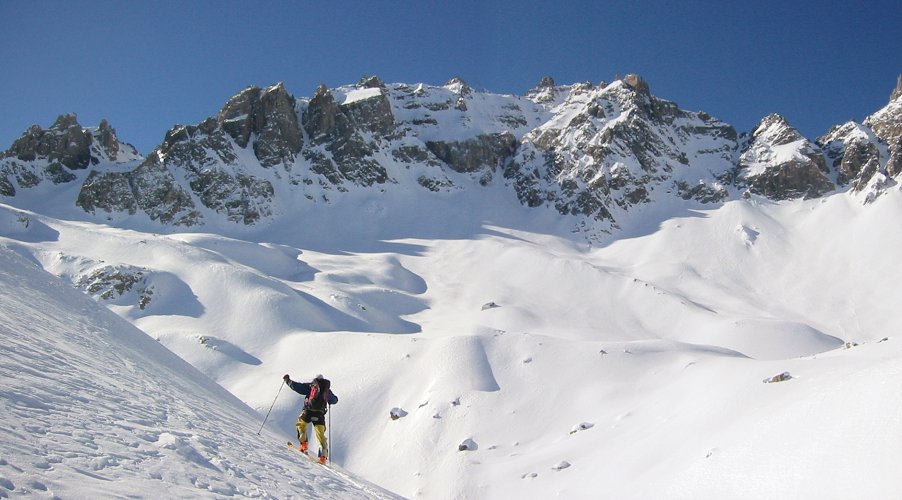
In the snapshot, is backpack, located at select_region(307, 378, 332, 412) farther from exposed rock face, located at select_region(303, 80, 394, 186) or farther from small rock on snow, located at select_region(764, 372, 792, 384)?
exposed rock face, located at select_region(303, 80, 394, 186)

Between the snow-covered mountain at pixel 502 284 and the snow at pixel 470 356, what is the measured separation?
0.15m

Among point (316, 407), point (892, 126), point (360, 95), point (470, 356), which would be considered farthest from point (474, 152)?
point (316, 407)

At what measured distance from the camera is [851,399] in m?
10.9

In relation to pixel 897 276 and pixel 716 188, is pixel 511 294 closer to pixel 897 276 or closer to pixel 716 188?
pixel 897 276

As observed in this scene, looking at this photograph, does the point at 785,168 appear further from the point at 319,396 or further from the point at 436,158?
the point at 319,396

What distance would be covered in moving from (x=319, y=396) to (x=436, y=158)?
103 metres

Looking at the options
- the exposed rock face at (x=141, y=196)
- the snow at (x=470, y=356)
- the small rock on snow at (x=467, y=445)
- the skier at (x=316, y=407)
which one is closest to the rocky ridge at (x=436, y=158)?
the exposed rock face at (x=141, y=196)

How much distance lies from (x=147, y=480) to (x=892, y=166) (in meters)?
108

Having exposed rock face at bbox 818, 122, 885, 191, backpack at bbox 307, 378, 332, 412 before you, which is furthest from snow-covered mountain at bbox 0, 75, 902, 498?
backpack at bbox 307, 378, 332, 412

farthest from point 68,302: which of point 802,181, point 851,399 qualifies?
point 802,181

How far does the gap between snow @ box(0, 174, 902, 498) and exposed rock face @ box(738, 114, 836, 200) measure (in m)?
5.57

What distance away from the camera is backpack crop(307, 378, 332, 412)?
12.9 metres

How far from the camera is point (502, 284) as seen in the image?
6462cm

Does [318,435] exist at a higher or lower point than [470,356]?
lower
